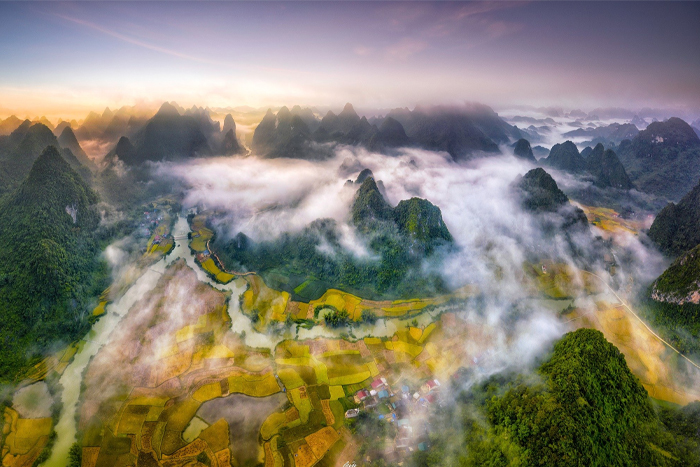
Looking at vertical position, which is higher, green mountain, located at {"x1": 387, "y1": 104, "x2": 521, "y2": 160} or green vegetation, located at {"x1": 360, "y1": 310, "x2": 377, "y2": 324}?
green mountain, located at {"x1": 387, "y1": 104, "x2": 521, "y2": 160}

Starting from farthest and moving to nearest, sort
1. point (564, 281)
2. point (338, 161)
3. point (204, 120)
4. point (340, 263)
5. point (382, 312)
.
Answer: point (204, 120) → point (338, 161) → point (340, 263) → point (564, 281) → point (382, 312)

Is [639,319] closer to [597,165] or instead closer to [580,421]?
[580,421]

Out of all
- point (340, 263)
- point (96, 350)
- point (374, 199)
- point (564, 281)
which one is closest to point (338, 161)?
point (374, 199)

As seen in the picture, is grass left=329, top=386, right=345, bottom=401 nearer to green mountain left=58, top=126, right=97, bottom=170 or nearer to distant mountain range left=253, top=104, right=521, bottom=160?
distant mountain range left=253, top=104, right=521, bottom=160

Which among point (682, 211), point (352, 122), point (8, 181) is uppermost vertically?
point (352, 122)

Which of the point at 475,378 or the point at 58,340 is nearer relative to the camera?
the point at 475,378

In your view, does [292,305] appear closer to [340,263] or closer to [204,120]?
[340,263]

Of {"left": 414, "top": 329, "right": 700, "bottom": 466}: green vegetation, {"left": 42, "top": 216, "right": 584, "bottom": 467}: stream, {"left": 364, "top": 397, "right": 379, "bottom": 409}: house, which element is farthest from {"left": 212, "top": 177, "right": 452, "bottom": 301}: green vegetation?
{"left": 414, "top": 329, "right": 700, "bottom": 466}: green vegetation
